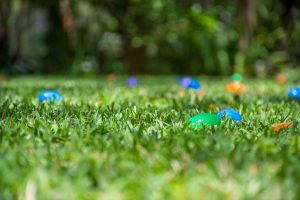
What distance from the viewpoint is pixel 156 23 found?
12.5m

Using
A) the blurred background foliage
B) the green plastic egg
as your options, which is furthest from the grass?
the blurred background foliage

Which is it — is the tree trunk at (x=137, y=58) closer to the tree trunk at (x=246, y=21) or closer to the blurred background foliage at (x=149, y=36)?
the blurred background foliage at (x=149, y=36)

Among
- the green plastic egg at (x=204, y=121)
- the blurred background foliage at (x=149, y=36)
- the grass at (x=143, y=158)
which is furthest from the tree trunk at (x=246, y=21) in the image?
the green plastic egg at (x=204, y=121)

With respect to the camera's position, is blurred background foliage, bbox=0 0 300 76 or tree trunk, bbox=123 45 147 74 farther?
tree trunk, bbox=123 45 147 74

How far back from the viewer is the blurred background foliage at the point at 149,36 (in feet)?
36.2

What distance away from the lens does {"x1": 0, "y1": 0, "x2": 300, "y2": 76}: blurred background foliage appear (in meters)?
11.0

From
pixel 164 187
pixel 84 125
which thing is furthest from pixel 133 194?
pixel 84 125

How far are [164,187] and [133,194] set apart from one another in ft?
0.33

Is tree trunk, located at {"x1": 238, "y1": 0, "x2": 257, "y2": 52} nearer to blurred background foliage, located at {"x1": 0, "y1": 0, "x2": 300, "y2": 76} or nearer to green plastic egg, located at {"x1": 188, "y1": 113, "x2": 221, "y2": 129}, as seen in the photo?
blurred background foliage, located at {"x1": 0, "y1": 0, "x2": 300, "y2": 76}

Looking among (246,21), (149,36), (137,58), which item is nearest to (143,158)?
(246,21)

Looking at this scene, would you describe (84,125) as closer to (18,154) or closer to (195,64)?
(18,154)

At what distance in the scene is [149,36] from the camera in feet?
40.6

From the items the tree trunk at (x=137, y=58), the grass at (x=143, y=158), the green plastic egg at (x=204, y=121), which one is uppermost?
the tree trunk at (x=137, y=58)

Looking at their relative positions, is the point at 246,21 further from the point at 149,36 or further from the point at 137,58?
the point at 137,58
